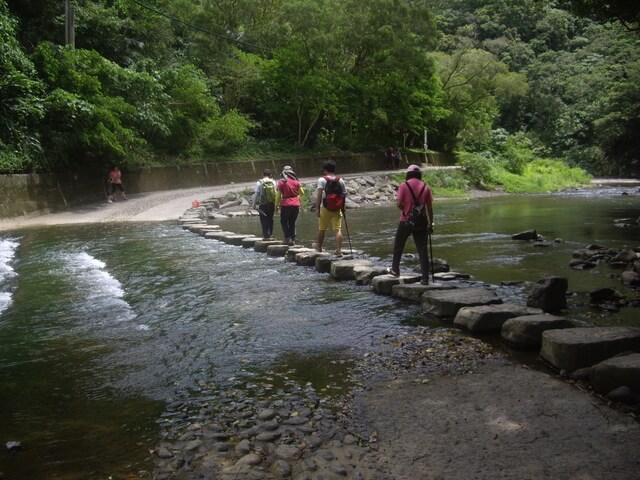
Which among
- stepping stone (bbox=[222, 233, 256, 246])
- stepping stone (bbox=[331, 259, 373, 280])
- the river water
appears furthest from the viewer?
stepping stone (bbox=[222, 233, 256, 246])

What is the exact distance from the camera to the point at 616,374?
14.7 ft

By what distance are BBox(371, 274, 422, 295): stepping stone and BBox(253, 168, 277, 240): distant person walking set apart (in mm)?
4792

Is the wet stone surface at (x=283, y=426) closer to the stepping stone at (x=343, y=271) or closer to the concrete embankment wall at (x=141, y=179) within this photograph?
the stepping stone at (x=343, y=271)

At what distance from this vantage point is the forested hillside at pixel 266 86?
2075 cm

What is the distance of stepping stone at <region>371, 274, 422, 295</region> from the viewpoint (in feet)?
27.3

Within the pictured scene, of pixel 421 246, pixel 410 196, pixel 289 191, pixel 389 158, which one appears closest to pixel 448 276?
pixel 421 246

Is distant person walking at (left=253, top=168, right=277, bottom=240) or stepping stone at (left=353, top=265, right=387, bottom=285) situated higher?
distant person walking at (left=253, top=168, right=277, bottom=240)

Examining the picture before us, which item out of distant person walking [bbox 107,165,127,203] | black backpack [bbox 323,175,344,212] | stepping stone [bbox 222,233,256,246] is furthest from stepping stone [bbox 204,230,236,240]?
distant person walking [bbox 107,165,127,203]

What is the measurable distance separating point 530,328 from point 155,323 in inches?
166

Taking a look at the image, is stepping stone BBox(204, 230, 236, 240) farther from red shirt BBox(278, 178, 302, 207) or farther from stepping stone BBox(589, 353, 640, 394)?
stepping stone BBox(589, 353, 640, 394)

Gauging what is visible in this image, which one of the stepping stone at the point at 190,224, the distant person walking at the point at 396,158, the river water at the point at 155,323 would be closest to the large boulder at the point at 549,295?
the river water at the point at 155,323

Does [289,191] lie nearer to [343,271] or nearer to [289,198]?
[289,198]

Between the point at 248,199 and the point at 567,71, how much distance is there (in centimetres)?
4193

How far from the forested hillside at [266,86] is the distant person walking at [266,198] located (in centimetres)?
634
